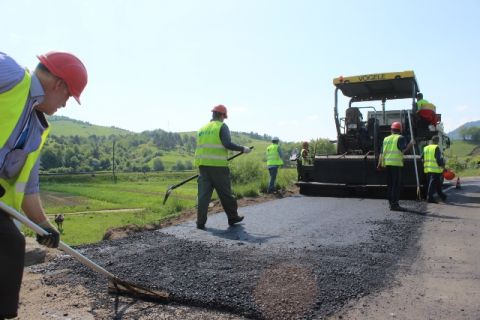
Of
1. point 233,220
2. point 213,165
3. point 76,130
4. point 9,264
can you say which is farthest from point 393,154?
point 76,130

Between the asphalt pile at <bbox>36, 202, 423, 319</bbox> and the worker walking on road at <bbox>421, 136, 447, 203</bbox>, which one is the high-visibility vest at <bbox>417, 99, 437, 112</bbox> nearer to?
the worker walking on road at <bbox>421, 136, 447, 203</bbox>

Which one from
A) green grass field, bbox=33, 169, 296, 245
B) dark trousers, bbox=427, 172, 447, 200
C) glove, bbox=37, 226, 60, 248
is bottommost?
green grass field, bbox=33, 169, 296, 245

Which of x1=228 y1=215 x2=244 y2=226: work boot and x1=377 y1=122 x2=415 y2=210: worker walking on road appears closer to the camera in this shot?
x1=228 y1=215 x2=244 y2=226: work boot

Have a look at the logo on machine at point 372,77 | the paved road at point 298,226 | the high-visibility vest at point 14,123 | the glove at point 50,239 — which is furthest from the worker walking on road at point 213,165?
the logo on machine at point 372,77

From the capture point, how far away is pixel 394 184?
814 centimetres

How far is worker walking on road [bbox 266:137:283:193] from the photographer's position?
1179 cm

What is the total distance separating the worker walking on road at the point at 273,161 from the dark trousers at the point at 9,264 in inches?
385

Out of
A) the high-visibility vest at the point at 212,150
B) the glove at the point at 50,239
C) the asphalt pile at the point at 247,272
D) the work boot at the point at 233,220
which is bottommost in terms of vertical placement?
the asphalt pile at the point at 247,272

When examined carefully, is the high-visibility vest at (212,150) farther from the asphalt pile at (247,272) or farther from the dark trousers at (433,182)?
the dark trousers at (433,182)

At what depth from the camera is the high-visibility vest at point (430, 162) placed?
29.7 ft

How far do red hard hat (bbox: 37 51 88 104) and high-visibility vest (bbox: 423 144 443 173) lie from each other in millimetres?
8246

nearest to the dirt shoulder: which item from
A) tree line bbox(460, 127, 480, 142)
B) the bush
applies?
the bush

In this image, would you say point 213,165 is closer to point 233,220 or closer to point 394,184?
point 233,220

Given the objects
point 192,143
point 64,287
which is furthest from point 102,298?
point 192,143
